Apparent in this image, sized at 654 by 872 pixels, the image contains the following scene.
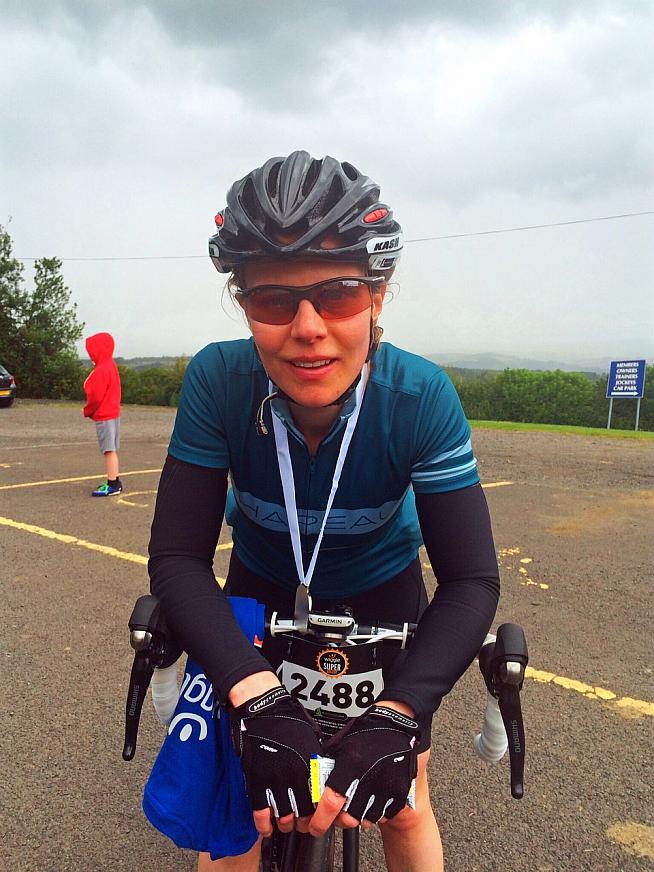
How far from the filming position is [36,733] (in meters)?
3.23

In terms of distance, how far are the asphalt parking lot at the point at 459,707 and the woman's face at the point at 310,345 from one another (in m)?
1.78

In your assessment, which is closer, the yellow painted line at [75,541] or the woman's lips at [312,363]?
the woman's lips at [312,363]

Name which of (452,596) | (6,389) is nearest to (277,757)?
(452,596)

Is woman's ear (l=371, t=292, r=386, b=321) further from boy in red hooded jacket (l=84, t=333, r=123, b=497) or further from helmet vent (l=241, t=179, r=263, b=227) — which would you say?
boy in red hooded jacket (l=84, t=333, r=123, b=497)

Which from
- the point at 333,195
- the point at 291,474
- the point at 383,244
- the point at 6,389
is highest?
the point at 333,195

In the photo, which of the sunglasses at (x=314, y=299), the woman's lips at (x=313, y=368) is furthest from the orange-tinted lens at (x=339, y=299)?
the woman's lips at (x=313, y=368)

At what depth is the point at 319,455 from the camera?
1812mm

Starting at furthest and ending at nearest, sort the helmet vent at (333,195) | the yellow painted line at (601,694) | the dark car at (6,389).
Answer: the dark car at (6,389), the yellow painted line at (601,694), the helmet vent at (333,195)

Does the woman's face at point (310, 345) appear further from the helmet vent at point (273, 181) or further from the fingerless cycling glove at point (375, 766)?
the fingerless cycling glove at point (375, 766)

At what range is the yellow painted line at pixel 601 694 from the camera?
11.4ft

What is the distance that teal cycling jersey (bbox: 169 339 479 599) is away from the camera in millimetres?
1767

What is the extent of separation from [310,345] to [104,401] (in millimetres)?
7478

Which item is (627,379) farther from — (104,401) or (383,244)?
(383,244)

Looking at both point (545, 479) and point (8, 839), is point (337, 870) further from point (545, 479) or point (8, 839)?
point (545, 479)
